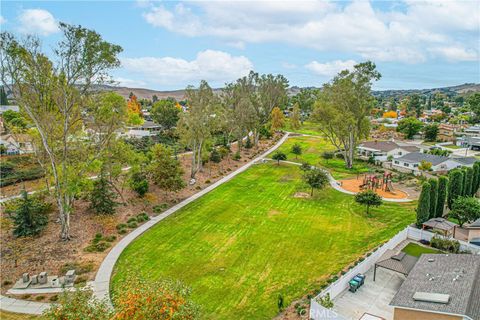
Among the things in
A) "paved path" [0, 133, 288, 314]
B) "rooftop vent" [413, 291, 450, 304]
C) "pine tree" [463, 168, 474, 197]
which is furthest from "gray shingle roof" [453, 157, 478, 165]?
"rooftop vent" [413, 291, 450, 304]

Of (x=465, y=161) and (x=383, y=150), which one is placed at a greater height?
(x=383, y=150)

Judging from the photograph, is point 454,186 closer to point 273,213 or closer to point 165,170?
point 273,213

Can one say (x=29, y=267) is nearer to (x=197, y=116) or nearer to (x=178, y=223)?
(x=178, y=223)

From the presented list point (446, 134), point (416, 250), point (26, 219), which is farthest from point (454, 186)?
point (446, 134)

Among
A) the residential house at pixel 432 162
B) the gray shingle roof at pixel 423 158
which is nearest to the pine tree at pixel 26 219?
the residential house at pixel 432 162

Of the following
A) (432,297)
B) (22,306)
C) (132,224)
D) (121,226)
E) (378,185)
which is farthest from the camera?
(378,185)

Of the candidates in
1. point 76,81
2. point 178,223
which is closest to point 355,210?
point 178,223
